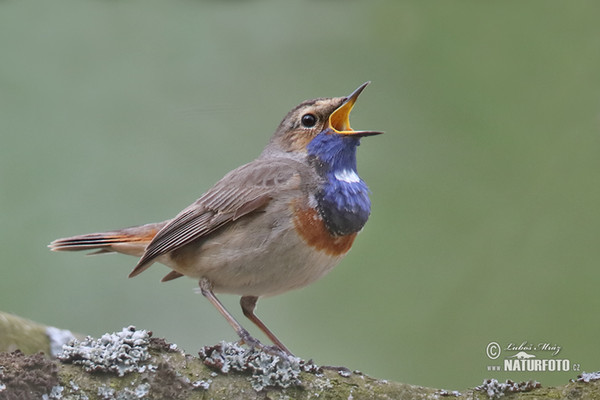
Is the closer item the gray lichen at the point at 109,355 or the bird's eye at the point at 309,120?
the gray lichen at the point at 109,355

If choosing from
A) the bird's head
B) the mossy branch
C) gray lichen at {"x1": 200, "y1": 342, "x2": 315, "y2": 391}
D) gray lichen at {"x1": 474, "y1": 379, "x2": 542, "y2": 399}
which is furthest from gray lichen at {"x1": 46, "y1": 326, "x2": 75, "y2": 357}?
gray lichen at {"x1": 474, "y1": 379, "x2": 542, "y2": 399}

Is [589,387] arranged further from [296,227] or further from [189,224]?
[189,224]

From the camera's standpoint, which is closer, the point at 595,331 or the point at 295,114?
the point at 595,331

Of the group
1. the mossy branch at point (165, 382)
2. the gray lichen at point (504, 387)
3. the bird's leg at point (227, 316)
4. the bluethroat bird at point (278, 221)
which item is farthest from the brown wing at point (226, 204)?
the gray lichen at point (504, 387)

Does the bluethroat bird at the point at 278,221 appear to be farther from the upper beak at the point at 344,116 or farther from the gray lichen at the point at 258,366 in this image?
the gray lichen at the point at 258,366

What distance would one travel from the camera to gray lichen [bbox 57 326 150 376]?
2.95 m

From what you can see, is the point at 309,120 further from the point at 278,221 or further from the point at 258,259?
the point at 258,259

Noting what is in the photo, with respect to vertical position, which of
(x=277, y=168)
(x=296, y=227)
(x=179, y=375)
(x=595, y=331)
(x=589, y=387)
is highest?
(x=277, y=168)

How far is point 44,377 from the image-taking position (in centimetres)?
281

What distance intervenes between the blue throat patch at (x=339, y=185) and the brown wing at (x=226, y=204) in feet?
0.50

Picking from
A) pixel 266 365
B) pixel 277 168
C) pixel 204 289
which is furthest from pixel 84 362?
pixel 277 168

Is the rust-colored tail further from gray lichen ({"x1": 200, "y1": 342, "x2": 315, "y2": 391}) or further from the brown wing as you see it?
gray lichen ({"x1": 200, "y1": 342, "x2": 315, "y2": 391})

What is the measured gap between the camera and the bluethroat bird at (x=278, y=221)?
416 centimetres

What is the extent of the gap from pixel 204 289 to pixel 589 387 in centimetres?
230
